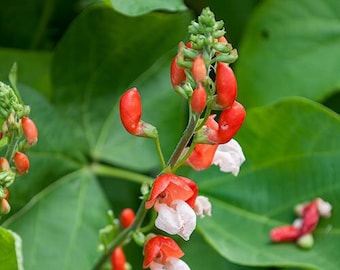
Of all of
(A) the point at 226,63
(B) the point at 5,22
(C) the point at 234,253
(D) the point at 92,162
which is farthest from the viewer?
(B) the point at 5,22

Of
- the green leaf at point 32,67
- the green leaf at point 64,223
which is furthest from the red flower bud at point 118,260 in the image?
the green leaf at point 32,67

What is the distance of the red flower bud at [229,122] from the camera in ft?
3.96

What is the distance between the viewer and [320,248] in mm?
1713

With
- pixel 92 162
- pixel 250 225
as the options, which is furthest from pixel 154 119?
pixel 250 225

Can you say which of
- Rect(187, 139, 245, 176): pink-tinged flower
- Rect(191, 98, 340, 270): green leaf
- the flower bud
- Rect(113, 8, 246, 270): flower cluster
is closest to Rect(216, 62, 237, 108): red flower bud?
Rect(113, 8, 246, 270): flower cluster

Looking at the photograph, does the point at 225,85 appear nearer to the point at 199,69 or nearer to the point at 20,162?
the point at 199,69

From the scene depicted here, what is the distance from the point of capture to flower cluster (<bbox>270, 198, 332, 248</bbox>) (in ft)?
5.68

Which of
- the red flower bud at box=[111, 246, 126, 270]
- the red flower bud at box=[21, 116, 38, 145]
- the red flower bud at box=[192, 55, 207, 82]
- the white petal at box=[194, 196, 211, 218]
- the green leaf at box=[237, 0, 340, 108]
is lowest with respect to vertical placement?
the red flower bud at box=[111, 246, 126, 270]

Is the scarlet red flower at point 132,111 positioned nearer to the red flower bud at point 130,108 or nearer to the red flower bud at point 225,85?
the red flower bud at point 130,108

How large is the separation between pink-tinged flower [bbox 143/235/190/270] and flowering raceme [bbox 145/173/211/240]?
→ 0.24ft

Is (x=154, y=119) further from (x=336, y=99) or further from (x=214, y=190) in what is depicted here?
(x=336, y=99)

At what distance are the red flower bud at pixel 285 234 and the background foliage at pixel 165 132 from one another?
0.05 feet

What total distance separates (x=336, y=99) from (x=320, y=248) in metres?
0.42

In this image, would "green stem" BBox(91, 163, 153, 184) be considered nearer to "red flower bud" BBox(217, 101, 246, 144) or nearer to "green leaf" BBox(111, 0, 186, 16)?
"green leaf" BBox(111, 0, 186, 16)
